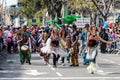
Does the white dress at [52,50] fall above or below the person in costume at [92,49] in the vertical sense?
below

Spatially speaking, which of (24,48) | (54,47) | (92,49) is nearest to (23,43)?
(24,48)

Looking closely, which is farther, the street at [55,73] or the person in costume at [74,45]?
the person in costume at [74,45]

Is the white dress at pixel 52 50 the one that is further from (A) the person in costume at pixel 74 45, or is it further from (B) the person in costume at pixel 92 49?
(B) the person in costume at pixel 92 49

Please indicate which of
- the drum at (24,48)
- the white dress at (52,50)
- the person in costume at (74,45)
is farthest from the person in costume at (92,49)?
the drum at (24,48)

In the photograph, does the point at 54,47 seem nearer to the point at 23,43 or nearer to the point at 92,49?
the point at 23,43

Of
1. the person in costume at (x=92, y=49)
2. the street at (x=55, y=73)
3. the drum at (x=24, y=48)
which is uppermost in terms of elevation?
the person in costume at (x=92, y=49)

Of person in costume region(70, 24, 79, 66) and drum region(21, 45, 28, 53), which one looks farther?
drum region(21, 45, 28, 53)

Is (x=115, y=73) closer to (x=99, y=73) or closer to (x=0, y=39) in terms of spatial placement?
(x=99, y=73)

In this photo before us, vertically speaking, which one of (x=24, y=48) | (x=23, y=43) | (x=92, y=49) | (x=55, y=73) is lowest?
(x=55, y=73)

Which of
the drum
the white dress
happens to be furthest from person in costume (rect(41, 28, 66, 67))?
the drum

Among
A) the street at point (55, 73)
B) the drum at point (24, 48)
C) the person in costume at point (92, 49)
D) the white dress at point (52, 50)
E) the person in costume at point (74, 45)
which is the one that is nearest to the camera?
the street at point (55, 73)

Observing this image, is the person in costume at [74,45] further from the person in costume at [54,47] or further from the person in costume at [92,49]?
the person in costume at [92,49]

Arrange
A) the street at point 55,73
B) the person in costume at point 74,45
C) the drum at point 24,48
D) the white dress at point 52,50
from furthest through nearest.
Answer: the drum at point 24,48 < the person in costume at point 74,45 < the white dress at point 52,50 < the street at point 55,73

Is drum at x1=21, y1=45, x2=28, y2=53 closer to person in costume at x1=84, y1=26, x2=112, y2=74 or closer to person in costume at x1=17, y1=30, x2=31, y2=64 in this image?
person in costume at x1=17, y1=30, x2=31, y2=64
